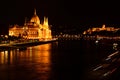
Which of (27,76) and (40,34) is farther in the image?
(40,34)

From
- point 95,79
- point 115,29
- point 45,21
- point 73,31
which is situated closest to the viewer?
point 95,79

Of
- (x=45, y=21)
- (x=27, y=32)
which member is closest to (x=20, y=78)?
(x=27, y=32)

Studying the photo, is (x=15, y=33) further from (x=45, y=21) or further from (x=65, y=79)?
(x=65, y=79)

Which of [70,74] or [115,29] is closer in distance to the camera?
[70,74]

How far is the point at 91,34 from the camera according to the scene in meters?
138

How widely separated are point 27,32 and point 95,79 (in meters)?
69.0

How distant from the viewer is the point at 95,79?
15.2 m

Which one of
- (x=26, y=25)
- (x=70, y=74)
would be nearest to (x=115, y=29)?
(x=26, y=25)

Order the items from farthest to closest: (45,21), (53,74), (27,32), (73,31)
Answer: (73,31)
(45,21)
(27,32)
(53,74)

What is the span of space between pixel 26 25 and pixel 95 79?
70.8 m

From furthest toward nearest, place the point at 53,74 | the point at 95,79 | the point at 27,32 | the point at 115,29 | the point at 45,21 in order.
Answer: the point at 115,29 → the point at 45,21 → the point at 27,32 → the point at 53,74 → the point at 95,79

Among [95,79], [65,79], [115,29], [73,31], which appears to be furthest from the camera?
[73,31]

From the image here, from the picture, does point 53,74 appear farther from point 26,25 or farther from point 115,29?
point 115,29

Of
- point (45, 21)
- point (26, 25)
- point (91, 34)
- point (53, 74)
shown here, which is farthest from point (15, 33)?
point (53, 74)
